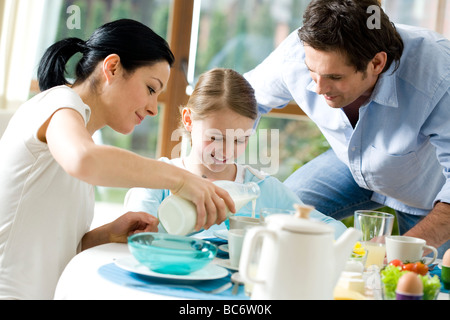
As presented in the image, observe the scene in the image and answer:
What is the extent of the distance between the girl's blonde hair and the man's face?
24 centimetres

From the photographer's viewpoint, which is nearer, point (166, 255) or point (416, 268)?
point (166, 255)

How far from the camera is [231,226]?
1.11 m

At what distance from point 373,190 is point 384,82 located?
0.53 meters

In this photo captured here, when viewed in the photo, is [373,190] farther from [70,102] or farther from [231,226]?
[70,102]

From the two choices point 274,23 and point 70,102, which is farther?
point 274,23

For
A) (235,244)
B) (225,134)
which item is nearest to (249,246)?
(235,244)

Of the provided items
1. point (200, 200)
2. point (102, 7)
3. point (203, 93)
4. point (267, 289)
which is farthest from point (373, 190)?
point (102, 7)

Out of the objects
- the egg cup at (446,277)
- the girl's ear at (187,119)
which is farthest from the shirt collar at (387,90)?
the egg cup at (446,277)

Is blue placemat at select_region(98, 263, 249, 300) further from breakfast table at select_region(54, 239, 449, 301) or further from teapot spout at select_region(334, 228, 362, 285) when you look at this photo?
teapot spout at select_region(334, 228, 362, 285)

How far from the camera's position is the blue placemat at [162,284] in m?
0.79

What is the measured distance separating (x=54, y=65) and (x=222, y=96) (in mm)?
564

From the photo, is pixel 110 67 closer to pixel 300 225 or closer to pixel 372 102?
pixel 300 225

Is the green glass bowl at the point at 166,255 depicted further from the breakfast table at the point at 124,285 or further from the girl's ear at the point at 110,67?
the girl's ear at the point at 110,67

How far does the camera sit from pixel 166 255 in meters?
0.83
